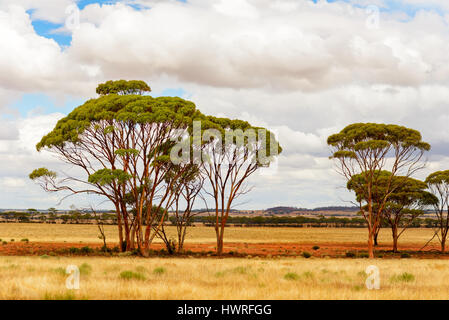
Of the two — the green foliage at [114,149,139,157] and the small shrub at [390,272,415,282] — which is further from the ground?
the green foliage at [114,149,139,157]

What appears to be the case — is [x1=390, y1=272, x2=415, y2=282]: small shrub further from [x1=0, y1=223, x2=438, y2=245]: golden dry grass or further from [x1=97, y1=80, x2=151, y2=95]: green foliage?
[x1=0, y1=223, x2=438, y2=245]: golden dry grass

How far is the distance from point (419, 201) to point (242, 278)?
44699mm

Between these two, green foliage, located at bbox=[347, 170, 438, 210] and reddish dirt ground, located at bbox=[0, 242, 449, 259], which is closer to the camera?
reddish dirt ground, located at bbox=[0, 242, 449, 259]

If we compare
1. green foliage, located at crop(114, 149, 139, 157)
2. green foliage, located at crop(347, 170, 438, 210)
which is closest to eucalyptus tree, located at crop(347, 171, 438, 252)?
green foliage, located at crop(347, 170, 438, 210)

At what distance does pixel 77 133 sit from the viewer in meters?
31.8

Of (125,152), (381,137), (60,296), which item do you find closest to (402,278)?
(60,296)

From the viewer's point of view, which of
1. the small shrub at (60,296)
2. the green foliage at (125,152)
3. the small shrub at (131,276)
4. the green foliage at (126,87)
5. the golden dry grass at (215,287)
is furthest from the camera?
the green foliage at (126,87)

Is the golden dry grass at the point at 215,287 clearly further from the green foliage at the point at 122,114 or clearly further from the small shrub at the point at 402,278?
the green foliage at the point at 122,114

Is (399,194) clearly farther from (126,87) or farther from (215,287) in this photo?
(215,287)

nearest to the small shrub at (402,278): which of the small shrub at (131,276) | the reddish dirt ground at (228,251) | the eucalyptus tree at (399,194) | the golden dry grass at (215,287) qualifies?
the golden dry grass at (215,287)

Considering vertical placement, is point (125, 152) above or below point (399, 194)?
above
